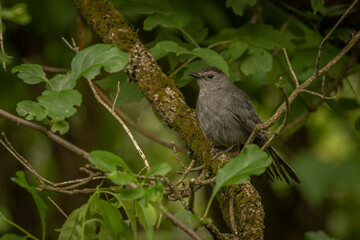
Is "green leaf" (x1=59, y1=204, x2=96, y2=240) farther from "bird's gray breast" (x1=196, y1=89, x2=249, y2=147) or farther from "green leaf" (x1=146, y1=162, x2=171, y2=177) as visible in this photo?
"bird's gray breast" (x1=196, y1=89, x2=249, y2=147)

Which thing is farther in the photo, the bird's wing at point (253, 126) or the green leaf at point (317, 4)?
the bird's wing at point (253, 126)

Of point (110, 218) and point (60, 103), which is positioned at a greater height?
point (60, 103)

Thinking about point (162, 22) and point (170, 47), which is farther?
point (162, 22)

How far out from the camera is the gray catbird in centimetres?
381

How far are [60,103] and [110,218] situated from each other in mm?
471

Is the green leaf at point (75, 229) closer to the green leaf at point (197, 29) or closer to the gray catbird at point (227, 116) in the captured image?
the gray catbird at point (227, 116)

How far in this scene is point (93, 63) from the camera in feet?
6.57

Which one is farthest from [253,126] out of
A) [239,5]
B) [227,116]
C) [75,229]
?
[75,229]

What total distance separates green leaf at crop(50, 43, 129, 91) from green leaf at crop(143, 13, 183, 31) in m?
1.59

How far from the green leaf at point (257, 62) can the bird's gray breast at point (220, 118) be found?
0.49 meters

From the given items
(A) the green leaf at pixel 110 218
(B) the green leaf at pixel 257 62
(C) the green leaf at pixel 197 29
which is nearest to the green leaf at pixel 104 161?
(A) the green leaf at pixel 110 218

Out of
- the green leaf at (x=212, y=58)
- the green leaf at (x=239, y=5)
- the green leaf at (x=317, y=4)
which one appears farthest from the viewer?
Result: the green leaf at (x=239, y=5)

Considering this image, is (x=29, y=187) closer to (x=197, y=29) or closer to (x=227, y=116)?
(x=197, y=29)

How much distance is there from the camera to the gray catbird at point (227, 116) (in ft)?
12.5
